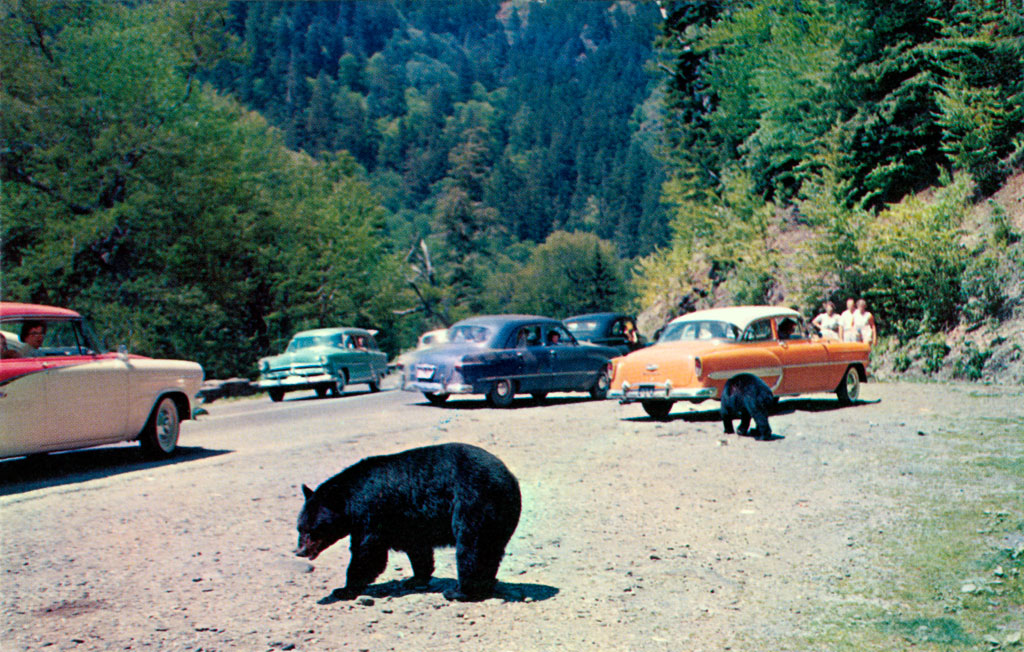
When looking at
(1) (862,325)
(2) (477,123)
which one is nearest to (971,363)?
(1) (862,325)

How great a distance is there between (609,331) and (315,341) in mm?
7214

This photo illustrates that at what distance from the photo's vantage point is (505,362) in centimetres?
1698

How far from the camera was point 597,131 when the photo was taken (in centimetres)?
16112

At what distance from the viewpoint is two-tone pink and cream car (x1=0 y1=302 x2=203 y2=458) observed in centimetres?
905

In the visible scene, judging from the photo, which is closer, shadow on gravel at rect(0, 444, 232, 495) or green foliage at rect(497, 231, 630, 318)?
shadow on gravel at rect(0, 444, 232, 495)

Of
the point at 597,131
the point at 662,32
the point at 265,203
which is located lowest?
the point at 265,203

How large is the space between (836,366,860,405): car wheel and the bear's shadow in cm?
1108

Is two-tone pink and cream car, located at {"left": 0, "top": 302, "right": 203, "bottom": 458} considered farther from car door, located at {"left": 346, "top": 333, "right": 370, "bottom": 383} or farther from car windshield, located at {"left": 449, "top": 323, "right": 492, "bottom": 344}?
car door, located at {"left": 346, "top": 333, "right": 370, "bottom": 383}

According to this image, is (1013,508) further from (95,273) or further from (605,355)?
(95,273)

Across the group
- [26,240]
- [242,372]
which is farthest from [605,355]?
[242,372]

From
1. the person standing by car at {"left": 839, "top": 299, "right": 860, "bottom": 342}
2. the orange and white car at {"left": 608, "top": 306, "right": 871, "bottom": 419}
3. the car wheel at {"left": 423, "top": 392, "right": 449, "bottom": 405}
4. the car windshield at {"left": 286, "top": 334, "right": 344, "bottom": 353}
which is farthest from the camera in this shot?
the car windshield at {"left": 286, "top": 334, "right": 344, "bottom": 353}

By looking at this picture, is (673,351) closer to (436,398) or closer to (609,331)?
(436,398)

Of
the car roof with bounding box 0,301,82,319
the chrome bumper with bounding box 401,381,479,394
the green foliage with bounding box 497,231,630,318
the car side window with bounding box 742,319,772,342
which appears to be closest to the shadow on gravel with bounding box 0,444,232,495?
the car roof with bounding box 0,301,82,319

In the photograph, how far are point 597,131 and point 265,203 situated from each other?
120 m
